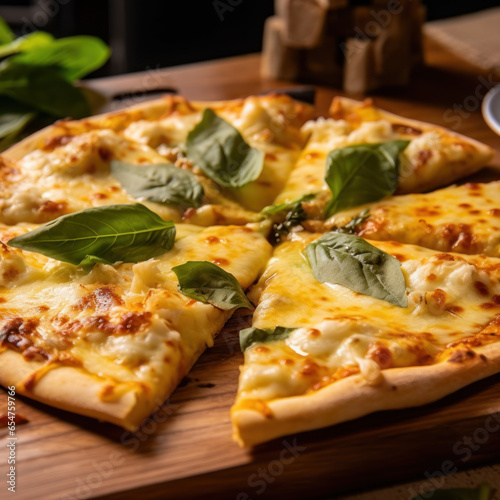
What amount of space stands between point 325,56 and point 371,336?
2.26 m

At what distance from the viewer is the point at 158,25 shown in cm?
514

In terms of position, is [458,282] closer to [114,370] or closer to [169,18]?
[114,370]

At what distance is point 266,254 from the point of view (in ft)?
7.51

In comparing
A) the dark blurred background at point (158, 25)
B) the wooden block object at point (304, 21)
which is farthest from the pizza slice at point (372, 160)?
the dark blurred background at point (158, 25)

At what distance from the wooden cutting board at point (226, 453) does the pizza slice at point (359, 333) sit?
0.04 meters

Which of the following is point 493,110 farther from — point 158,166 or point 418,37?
point 158,166

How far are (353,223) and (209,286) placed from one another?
24.6 inches

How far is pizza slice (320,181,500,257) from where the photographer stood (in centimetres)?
224

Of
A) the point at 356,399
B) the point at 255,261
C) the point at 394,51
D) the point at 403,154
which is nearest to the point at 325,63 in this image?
the point at 394,51

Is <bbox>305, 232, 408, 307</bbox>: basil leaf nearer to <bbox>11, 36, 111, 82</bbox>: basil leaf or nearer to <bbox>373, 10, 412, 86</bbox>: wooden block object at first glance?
<bbox>373, 10, 412, 86</bbox>: wooden block object

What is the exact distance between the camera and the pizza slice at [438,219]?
2242 millimetres

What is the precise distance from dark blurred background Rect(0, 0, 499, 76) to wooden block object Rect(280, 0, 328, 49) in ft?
4.66

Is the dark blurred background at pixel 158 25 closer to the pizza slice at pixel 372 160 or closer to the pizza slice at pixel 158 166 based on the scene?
the pizza slice at pixel 158 166

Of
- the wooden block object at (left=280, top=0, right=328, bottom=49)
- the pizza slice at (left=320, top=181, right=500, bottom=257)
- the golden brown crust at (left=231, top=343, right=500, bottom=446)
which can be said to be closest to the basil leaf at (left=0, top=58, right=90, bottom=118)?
the wooden block object at (left=280, top=0, right=328, bottom=49)
